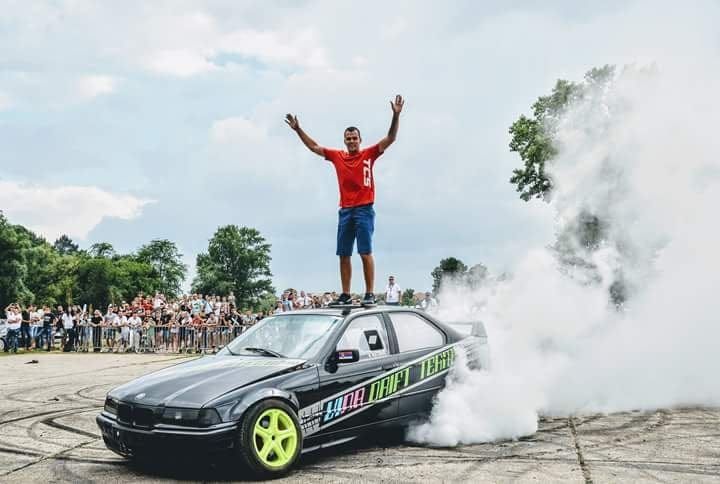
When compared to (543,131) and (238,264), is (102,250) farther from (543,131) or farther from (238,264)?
(543,131)

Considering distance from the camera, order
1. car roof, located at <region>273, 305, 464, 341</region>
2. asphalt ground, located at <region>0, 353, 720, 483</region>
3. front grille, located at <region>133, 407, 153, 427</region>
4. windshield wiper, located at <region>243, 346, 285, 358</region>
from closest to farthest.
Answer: front grille, located at <region>133, 407, 153, 427</region>, asphalt ground, located at <region>0, 353, 720, 483</region>, windshield wiper, located at <region>243, 346, 285, 358</region>, car roof, located at <region>273, 305, 464, 341</region>

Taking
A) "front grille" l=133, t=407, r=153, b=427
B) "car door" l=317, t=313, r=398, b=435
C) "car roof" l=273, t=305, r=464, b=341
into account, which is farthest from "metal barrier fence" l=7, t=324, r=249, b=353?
"front grille" l=133, t=407, r=153, b=427

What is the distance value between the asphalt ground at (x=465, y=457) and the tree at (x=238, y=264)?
2977 inches

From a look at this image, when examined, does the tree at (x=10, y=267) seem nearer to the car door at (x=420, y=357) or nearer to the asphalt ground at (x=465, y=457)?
the asphalt ground at (x=465, y=457)

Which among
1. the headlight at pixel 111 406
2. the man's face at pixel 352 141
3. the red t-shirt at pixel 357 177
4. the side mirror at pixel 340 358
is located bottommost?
the headlight at pixel 111 406

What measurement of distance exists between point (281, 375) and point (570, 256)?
7128 millimetres

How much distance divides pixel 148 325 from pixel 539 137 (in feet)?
64.7

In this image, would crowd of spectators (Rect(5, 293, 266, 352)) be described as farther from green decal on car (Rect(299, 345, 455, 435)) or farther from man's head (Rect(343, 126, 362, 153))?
green decal on car (Rect(299, 345, 455, 435))

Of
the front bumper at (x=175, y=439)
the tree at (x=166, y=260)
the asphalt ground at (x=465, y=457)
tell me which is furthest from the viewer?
the tree at (x=166, y=260)

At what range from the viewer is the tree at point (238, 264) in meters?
83.3

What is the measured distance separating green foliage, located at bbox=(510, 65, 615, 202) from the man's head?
71.8 ft

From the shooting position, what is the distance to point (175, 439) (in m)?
4.98

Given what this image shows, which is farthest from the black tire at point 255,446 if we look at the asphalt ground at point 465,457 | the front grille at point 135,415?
the front grille at point 135,415

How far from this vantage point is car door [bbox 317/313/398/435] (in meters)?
5.75
